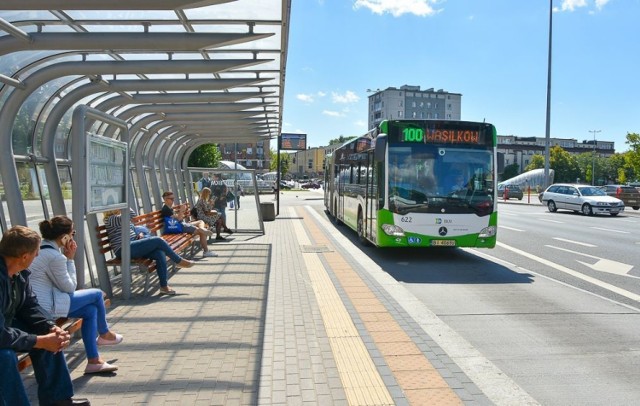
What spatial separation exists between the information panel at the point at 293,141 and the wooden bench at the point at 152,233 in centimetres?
1393

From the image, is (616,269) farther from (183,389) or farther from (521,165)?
(521,165)

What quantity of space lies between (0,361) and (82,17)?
14.0 ft

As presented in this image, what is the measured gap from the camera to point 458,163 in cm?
1079

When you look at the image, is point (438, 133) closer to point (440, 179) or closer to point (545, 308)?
point (440, 179)

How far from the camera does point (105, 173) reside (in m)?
6.18

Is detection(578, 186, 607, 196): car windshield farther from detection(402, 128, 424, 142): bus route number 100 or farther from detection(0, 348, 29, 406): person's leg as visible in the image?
detection(0, 348, 29, 406): person's leg

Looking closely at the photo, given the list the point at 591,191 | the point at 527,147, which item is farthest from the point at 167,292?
the point at 527,147

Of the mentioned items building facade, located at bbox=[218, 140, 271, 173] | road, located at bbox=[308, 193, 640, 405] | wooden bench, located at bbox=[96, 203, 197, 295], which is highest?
building facade, located at bbox=[218, 140, 271, 173]

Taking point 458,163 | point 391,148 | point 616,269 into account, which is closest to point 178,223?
point 391,148

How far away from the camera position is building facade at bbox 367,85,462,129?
118 metres

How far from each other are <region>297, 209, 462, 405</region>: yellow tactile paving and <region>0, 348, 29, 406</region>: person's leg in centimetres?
219

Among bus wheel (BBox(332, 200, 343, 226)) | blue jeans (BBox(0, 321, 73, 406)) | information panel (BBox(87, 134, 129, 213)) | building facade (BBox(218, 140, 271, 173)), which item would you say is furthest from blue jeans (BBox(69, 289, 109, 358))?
building facade (BBox(218, 140, 271, 173))

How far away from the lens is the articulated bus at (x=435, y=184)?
1052 cm

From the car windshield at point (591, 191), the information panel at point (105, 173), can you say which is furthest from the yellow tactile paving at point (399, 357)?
the car windshield at point (591, 191)
